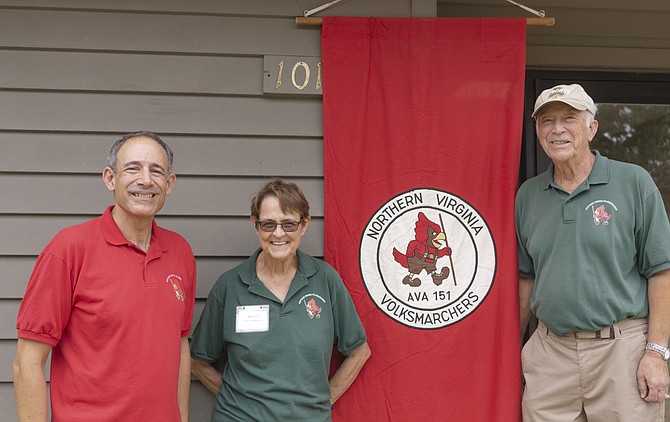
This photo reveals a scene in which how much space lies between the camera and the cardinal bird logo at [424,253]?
9.34 ft

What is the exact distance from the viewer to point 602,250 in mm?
2486

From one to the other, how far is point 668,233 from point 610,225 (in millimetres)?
213

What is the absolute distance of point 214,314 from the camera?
2631 millimetres

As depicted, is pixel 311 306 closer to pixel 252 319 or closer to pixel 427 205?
pixel 252 319

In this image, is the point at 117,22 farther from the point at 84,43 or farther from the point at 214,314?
the point at 214,314

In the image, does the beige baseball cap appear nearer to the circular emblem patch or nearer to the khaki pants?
the circular emblem patch

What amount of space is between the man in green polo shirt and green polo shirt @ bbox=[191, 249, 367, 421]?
0.80 meters

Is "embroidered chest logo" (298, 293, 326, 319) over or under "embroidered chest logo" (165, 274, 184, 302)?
under

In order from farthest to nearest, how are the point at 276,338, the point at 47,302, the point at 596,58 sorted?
the point at 596,58
the point at 276,338
the point at 47,302

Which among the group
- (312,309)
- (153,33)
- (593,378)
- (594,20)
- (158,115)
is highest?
(594,20)

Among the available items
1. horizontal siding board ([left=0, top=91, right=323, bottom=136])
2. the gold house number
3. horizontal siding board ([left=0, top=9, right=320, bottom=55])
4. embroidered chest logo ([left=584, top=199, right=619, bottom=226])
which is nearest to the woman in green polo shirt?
horizontal siding board ([left=0, top=91, right=323, bottom=136])

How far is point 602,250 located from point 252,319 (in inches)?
55.0

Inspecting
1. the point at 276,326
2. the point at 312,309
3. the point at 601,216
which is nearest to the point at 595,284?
the point at 601,216

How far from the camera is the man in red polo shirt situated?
2.07 m
